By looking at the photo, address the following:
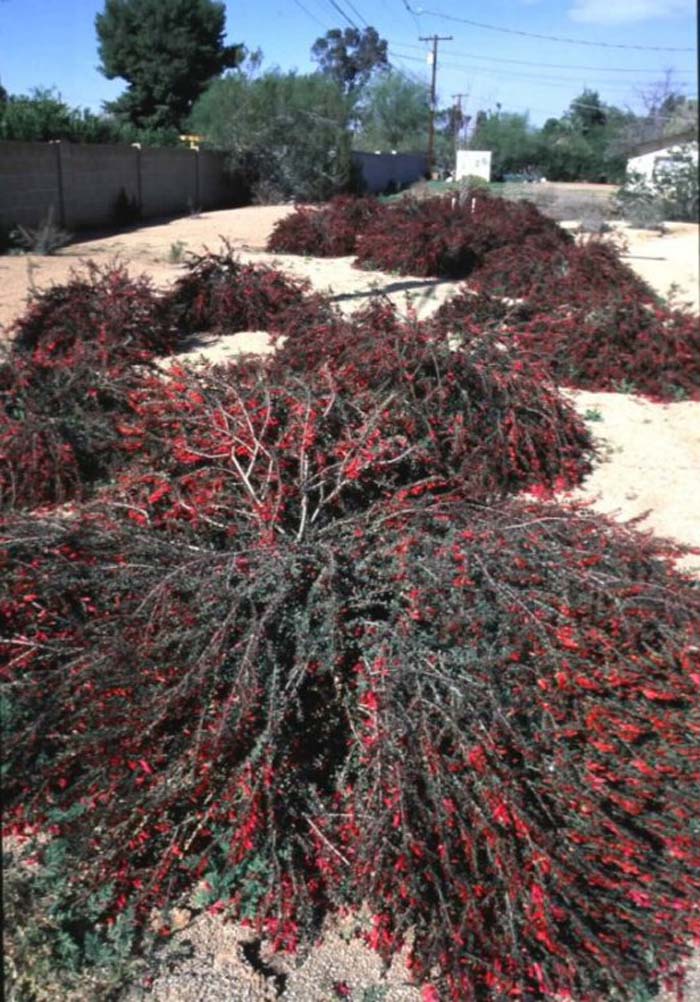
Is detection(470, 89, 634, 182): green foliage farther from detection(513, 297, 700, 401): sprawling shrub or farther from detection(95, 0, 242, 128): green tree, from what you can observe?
detection(95, 0, 242, 128): green tree

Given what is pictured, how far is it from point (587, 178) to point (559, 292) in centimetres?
825

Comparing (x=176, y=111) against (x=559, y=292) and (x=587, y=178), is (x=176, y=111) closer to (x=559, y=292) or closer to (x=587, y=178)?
(x=587, y=178)

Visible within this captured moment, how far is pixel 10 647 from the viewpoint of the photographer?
9.25 ft

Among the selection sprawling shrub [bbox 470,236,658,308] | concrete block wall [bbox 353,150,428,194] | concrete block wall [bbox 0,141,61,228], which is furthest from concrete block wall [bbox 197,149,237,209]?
sprawling shrub [bbox 470,236,658,308]

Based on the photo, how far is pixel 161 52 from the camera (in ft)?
54.5

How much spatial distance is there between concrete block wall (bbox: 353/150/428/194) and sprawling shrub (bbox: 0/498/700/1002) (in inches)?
1250

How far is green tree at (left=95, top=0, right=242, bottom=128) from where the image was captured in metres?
9.15

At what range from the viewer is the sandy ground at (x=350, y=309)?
227cm

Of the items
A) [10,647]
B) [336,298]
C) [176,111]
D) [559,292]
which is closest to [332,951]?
[10,647]

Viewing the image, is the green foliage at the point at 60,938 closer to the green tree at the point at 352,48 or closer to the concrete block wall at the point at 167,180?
the green tree at the point at 352,48

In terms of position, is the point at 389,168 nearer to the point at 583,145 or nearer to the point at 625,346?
the point at 583,145

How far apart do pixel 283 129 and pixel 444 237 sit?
15.9 metres

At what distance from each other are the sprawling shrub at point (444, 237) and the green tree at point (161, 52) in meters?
3.97

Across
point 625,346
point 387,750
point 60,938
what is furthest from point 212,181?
point 60,938
